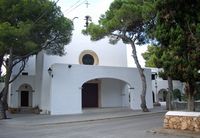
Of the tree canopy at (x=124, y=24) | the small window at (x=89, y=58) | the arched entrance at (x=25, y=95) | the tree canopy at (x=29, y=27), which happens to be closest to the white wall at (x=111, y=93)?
the small window at (x=89, y=58)

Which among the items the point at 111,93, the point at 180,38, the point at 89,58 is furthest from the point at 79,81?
the point at 180,38

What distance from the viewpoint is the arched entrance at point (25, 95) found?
37.0 m

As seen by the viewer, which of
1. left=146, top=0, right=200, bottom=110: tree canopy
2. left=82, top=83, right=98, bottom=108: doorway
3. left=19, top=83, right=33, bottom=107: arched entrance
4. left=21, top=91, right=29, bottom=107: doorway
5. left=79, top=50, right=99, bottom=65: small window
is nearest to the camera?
left=146, top=0, right=200, bottom=110: tree canopy

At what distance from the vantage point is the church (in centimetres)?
2922

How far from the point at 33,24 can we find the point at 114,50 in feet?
43.0

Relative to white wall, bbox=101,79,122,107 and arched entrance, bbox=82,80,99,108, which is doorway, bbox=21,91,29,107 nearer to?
arched entrance, bbox=82,80,99,108

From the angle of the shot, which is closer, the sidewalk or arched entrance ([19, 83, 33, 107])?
the sidewalk

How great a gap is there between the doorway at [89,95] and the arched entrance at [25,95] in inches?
256

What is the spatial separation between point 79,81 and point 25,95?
10.0 metres

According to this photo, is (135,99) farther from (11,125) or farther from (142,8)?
(11,125)

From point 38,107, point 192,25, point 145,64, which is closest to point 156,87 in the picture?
point 145,64

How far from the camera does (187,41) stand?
1328cm

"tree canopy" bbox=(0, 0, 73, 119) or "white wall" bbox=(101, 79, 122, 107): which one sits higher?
"tree canopy" bbox=(0, 0, 73, 119)

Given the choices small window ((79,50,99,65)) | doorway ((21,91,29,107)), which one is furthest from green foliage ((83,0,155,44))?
doorway ((21,91,29,107))
